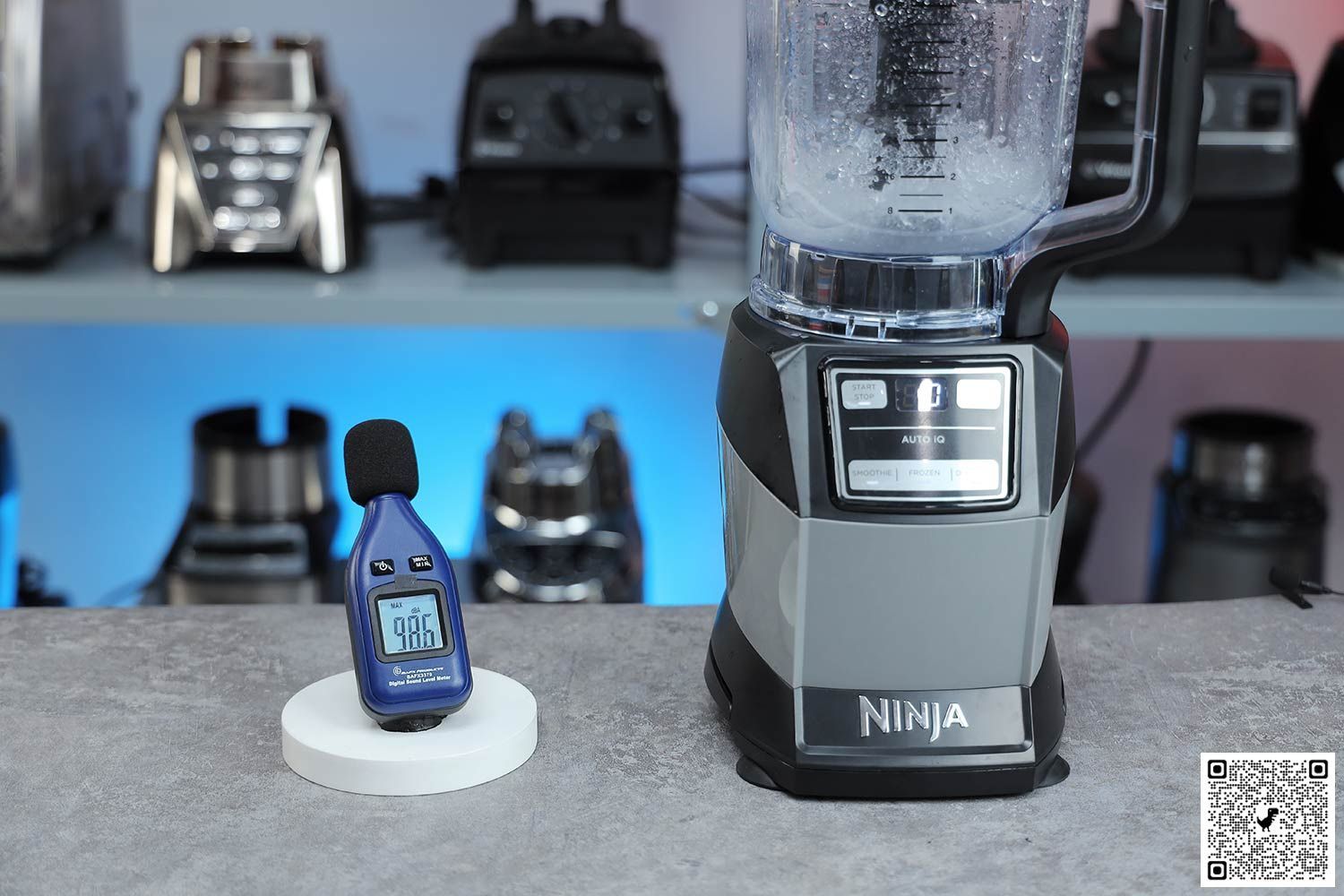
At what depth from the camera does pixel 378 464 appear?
2.35 feet

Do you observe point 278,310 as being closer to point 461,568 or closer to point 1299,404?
point 461,568

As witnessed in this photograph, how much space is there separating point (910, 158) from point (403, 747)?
1.24ft

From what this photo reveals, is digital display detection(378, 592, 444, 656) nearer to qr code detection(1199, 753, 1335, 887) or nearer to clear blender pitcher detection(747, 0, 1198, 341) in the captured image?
clear blender pitcher detection(747, 0, 1198, 341)

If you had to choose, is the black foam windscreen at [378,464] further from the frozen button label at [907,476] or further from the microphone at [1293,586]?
the microphone at [1293,586]

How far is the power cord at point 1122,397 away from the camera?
6.29 feet

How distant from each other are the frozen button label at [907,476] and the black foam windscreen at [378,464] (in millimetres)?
212

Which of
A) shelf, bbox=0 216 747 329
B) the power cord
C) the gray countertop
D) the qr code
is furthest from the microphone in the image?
the power cord

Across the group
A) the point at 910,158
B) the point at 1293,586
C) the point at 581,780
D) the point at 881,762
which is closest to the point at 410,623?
the point at 581,780

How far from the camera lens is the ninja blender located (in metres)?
0.68

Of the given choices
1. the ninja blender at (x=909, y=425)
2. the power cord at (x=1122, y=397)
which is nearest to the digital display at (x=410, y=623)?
the ninja blender at (x=909, y=425)

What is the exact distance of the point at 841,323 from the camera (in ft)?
2.33

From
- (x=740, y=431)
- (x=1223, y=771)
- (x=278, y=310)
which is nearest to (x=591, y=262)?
(x=278, y=310)

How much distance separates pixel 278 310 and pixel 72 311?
19cm

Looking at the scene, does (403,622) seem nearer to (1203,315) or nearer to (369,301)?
(369,301)
